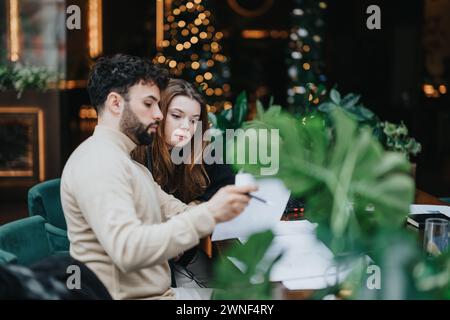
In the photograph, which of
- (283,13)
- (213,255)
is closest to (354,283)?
(213,255)

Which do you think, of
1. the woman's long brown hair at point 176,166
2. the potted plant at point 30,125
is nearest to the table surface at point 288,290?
the woman's long brown hair at point 176,166

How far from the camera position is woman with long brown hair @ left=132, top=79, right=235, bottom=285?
7.85 feet

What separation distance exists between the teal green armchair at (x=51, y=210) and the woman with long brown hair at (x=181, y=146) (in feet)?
1.76

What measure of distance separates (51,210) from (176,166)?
67 cm

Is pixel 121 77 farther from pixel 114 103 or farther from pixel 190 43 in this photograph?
pixel 190 43

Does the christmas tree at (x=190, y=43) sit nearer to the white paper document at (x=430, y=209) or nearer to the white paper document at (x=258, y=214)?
the white paper document at (x=430, y=209)

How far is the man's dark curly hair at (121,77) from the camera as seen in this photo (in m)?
1.66

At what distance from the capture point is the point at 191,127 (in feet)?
7.91

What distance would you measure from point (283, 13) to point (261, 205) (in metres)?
9.48

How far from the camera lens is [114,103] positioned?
5.45 feet

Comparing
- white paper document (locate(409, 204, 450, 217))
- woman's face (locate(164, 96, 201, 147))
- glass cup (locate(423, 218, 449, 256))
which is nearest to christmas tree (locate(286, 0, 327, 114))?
white paper document (locate(409, 204, 450, 217))

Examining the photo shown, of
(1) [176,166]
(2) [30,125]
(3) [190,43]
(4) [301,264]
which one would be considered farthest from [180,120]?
(2) [30,125]

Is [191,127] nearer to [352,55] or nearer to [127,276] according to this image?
[127,276]

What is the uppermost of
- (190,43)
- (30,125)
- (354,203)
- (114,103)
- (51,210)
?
(190,43)
